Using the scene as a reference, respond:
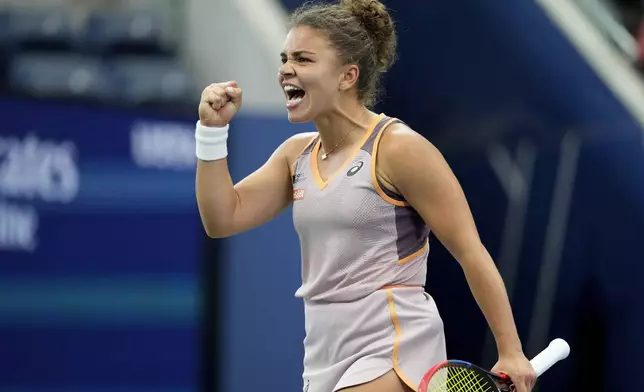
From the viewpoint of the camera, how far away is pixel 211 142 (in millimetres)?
3469

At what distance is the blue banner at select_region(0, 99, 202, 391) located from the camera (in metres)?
5.84

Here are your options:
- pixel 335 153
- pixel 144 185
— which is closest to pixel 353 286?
pixel 335 153

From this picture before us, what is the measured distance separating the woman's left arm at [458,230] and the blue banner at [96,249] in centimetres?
291

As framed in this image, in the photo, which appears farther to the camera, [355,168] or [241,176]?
[241,176]

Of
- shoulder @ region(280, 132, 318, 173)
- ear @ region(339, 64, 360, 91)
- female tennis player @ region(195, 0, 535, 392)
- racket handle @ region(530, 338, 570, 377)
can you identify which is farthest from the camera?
shoulder @ region(280, 132, 318, 173)

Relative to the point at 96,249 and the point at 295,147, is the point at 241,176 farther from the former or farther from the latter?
the point at 295,147

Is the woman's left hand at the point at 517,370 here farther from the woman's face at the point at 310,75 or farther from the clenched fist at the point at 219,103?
the clenched fist at the point at 219,103

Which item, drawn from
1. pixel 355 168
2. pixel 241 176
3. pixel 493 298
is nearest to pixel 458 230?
pixel 493 298

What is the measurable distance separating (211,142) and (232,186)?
5.8 inches

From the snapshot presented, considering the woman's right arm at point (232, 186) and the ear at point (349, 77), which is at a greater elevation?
the ear at point (349, 77)

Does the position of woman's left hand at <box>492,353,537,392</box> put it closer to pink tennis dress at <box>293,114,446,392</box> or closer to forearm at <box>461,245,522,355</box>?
forearm at <box>461,245,522,355</box>

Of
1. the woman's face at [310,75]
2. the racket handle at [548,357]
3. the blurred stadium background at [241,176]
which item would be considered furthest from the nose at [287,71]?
the blurred stadium background at [241,176]

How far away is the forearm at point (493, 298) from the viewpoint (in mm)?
3180

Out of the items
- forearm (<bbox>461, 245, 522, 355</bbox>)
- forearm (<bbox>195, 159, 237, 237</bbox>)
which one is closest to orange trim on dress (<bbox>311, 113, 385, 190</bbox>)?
forearm (<bbox>195, 159, 237, 237</bbox>)
